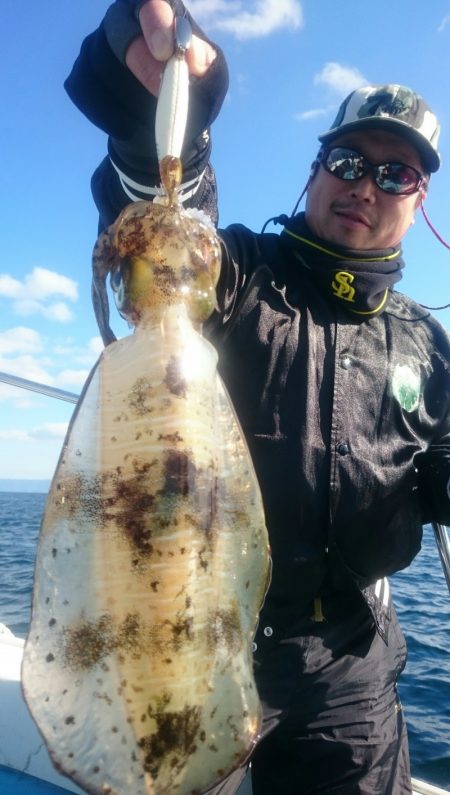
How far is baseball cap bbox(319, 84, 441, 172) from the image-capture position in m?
3.20

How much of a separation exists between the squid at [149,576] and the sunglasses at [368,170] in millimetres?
1877

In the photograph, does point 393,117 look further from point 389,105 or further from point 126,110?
point 126,110

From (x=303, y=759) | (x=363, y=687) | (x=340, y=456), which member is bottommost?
(x=303, y=759)

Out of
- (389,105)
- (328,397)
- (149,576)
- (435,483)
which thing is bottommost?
(149,576)

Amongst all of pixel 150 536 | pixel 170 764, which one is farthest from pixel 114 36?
pixel 170 764

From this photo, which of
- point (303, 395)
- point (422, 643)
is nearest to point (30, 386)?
point (303, 395)

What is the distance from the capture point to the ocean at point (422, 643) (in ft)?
21.2

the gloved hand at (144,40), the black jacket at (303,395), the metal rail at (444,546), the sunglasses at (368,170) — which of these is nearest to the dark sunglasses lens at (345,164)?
the sunglasses at (368,170)

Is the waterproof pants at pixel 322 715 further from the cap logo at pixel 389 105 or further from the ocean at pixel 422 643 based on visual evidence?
the cap logo at pixel 389 105

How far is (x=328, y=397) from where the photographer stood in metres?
2.89

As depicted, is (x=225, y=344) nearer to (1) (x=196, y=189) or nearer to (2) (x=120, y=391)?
(1) (x=196, y=189)

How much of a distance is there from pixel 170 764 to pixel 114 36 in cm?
236

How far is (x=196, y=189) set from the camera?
8.87ft

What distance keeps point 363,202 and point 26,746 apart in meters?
3.62
